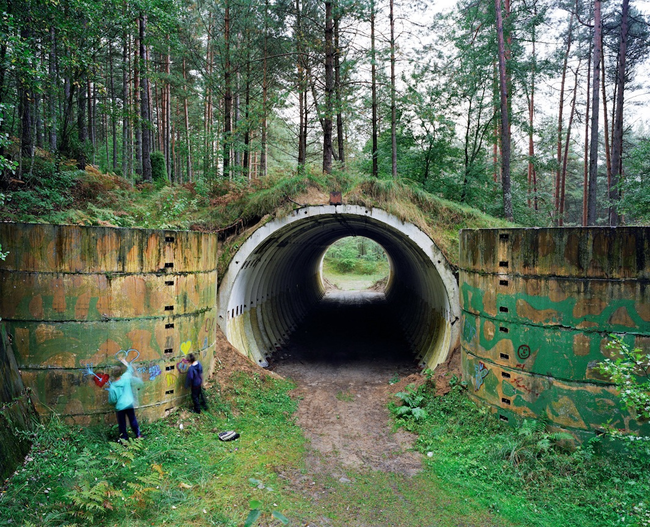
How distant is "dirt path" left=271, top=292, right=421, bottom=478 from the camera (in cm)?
672

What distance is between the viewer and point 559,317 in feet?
20.5

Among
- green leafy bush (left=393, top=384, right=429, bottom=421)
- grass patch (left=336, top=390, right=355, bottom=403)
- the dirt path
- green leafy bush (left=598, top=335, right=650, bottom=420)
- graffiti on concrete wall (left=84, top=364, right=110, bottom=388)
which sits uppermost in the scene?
green leafy bush (left=598, top=335, right=650, bottom=420)

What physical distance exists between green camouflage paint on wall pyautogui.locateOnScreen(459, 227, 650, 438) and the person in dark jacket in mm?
5343

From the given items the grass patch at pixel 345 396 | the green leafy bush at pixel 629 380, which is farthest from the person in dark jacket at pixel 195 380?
the green leafy bush at pixel 629 380

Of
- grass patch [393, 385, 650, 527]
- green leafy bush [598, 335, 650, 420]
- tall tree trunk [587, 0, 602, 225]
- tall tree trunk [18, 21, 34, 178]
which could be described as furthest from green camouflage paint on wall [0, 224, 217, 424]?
tall tree trunk [587, 0, 602, 225]

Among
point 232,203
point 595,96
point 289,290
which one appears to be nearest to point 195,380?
point 232,203

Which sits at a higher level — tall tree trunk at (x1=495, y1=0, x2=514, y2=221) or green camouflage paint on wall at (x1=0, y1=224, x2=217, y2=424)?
tall tree trunk at (x1=495, y1=0, x2=514, y2=221)

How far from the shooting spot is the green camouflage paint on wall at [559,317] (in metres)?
5.77

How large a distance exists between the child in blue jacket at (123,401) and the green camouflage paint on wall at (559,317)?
20.3 ft

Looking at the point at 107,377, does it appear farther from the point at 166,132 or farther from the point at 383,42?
the point at 166,132

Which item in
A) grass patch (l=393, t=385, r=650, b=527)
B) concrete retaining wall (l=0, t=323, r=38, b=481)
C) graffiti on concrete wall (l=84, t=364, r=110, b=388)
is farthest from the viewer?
graffiti on concrete wall (l=84, t=364, r=110, b=388)

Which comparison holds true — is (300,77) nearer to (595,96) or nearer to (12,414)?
(595,96)

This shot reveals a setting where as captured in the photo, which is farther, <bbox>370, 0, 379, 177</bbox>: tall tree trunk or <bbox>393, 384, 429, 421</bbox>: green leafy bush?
<bbox>370, 0, 379, 177</bbox>: tall tree trunk

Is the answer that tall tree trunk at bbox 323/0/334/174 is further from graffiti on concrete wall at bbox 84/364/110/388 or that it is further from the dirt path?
graffiti on concrete wall at bbox 84/364/110/388
